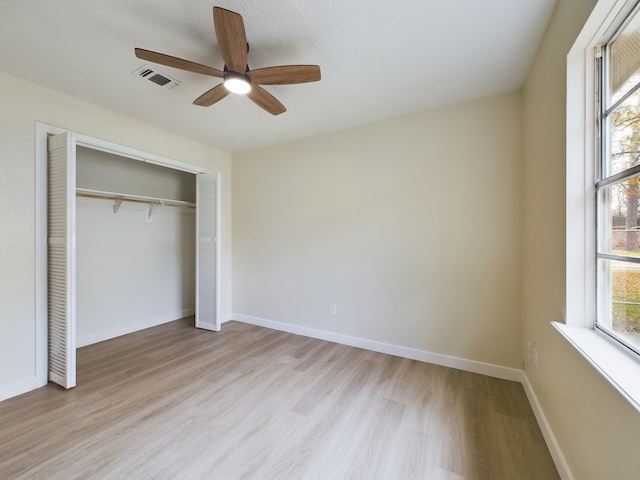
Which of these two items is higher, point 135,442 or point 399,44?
point 399,44

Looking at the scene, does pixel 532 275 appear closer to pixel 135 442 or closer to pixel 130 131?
pixel 135 442

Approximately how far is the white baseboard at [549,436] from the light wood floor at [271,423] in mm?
48

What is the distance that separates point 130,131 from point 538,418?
14.2 feet

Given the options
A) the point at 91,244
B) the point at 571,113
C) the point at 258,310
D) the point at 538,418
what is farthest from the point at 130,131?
the point at 538,418

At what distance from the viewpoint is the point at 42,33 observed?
166cm

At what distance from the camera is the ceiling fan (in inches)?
52.8

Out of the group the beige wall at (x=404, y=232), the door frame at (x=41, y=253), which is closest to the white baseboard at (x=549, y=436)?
the beige wall at (x=404, y=232)

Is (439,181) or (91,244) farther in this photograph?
(91,244)

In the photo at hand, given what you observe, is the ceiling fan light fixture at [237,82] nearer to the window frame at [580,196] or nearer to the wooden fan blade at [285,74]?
the wooden fan blade at [285,74]

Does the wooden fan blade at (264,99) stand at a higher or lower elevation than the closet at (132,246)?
higher

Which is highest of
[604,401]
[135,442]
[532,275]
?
[532,275]

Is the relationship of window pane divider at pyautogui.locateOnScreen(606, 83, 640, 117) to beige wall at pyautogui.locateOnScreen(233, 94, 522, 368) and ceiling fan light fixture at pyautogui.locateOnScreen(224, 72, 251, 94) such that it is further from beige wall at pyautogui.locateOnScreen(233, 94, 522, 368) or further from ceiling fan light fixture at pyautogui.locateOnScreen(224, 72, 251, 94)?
ceiling fan light fixture at pyautogui.locateOnScreen(224, 72, 251, 94)

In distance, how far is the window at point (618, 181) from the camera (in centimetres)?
105

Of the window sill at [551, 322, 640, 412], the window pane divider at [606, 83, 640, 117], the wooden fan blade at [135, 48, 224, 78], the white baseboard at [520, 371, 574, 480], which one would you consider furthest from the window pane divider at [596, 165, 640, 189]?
the wooden fan blade at [135, 48, 224, 78]
